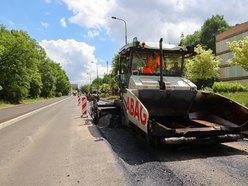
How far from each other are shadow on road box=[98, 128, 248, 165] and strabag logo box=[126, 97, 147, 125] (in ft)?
2.60

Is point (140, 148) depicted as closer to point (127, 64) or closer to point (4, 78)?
point (127, 64)

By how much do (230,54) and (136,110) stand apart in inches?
2069

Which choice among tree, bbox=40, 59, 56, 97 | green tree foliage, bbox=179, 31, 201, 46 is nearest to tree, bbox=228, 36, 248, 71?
green tree foliage, bbox=179, 31, 201, 46

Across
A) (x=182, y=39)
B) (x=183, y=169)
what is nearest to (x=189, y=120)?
(x=183, y=169)

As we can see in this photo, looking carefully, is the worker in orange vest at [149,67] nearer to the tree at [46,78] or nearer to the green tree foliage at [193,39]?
the green tree foliage at [193,39]

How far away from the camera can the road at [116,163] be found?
536 centimetres

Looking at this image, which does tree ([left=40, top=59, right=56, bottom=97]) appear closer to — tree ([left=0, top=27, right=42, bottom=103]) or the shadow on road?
tree ([left=0, top=27, right=42, bottom=103])

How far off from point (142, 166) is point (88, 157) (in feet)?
4.87

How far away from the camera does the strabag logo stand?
284 inches

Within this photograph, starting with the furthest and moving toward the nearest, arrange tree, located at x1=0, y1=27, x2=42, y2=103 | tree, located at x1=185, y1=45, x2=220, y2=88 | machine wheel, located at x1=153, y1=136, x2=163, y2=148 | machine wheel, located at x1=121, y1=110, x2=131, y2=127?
1. tree, located at x1=0, y1=27, x2=42, y2=103
2. tree, located at x1=185, y1=45, x2=220, y2=88
3. machine wheel, located at x1=121, y1=110, x2=131, y2=127
4. machine wheel, located at x1=153, y1=136, x2=163, y2=148

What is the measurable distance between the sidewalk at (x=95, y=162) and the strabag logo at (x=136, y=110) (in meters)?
1.05

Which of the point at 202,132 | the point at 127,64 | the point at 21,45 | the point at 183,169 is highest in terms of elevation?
the point at 21,45

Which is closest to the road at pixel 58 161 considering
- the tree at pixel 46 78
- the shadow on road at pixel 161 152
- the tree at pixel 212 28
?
the shadow on road at pixel 161 152

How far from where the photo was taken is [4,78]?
44.8 m
